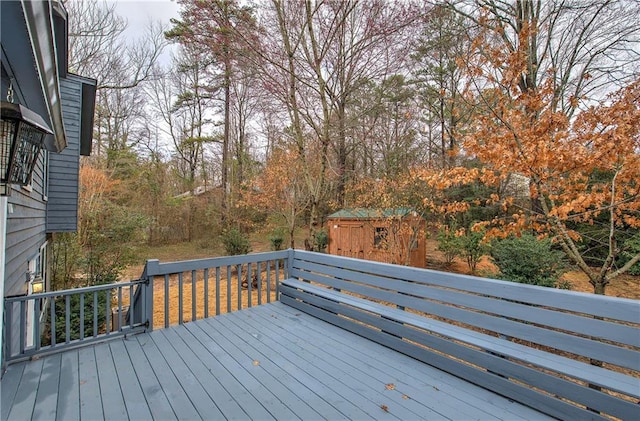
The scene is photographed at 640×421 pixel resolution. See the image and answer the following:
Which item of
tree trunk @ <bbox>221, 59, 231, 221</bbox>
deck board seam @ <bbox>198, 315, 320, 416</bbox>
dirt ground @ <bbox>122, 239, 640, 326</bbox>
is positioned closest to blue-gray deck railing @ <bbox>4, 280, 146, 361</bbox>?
deck board seam @ <bbox>198, 315, 320, 416</bbox>

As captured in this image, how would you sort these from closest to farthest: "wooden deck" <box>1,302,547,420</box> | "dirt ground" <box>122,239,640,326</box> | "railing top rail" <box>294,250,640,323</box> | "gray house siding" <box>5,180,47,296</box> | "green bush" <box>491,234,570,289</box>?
1. "railing top rail" <box>294,250,640,323</box>
2. "wooden deck" <box>1,302,547,420</box>
3. "gray house siding" <box>5,180,47,296</box>
4. "green bush" <box>491,234,570,289</box>
5. "dirt ground" <box>122,239,640,326</box>

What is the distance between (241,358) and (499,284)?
2.10m

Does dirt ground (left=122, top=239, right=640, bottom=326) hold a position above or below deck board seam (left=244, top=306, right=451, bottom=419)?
below

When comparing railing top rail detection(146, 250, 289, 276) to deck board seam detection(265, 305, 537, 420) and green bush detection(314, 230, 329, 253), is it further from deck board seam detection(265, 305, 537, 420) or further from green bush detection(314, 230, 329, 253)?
green bush detection(314, 230, 329, 253)

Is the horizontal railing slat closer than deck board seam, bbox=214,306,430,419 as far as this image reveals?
Yes

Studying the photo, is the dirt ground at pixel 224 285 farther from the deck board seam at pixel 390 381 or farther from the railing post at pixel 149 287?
the deck board seam at pixel 390 381

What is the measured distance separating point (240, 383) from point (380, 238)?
225 inches

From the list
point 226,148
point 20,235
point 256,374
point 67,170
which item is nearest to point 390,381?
point 256,374

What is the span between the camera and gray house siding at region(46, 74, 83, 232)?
570cm

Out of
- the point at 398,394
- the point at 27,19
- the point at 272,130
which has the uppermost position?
the point at 272,130

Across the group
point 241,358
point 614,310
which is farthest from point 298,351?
point 614,310

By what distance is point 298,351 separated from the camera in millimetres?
2695

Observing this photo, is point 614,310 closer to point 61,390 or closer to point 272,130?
point 61,390

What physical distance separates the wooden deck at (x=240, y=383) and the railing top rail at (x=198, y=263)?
62 cm
